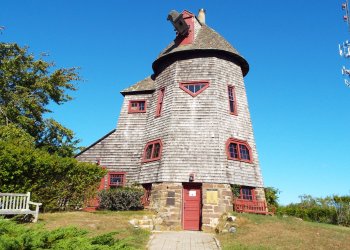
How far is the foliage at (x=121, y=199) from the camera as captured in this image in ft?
58.6

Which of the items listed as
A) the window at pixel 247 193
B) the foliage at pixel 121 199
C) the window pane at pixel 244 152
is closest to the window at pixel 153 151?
the foliage at pixel 121 199

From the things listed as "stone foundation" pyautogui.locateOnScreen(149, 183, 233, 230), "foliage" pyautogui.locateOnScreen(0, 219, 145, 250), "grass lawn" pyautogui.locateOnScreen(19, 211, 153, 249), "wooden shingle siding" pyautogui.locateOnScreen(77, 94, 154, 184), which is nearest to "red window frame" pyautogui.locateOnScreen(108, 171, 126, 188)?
"wooden shingle siding" pyautogui.locateOnScreen(77, 94, 154, 184)

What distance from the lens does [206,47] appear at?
2008 cm

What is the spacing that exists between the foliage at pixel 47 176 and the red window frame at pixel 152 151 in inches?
125

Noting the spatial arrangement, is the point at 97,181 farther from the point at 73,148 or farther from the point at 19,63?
the point at 19,63

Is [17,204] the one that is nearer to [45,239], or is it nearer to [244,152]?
[45,239]

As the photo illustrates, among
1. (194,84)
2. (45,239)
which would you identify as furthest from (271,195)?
(45,239)

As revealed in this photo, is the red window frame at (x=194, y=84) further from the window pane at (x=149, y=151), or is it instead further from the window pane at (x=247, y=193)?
the window pane at (x=247, y=193)

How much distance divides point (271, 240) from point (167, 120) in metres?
9.64

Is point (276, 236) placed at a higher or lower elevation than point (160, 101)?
lower

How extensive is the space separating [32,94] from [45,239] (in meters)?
23.7

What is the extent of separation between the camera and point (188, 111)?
63.2ft

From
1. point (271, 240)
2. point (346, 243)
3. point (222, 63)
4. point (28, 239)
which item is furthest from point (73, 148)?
point (28, 239)

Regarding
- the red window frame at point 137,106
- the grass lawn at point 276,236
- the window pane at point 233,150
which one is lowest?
the grass lawn at point 276,236
